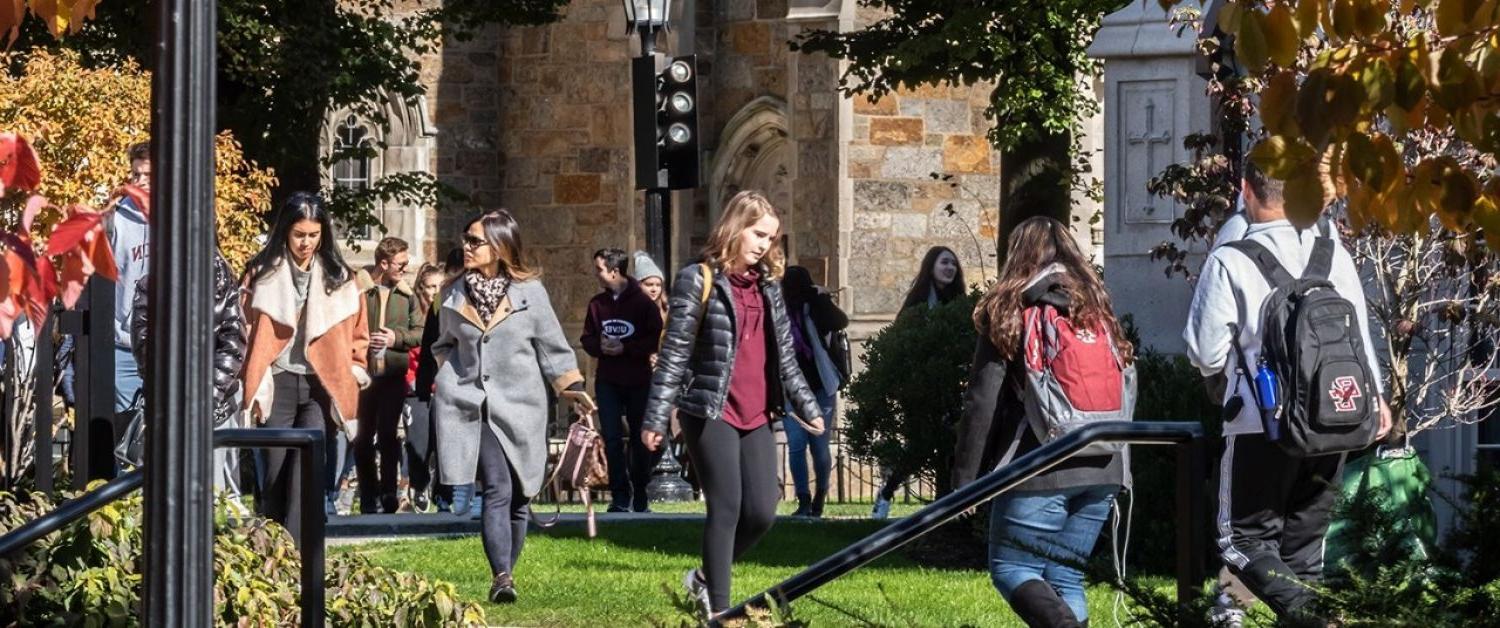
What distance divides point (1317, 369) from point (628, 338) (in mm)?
9139

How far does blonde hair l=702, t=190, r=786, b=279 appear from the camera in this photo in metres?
8.70

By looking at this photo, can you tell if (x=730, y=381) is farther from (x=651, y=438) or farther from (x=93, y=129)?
(x=93, y=129)

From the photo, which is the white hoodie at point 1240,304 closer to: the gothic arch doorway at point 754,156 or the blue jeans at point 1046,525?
the blue jeans at point 1046,525

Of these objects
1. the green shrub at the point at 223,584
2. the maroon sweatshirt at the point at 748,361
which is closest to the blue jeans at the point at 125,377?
the maroon sweatshirt at the point at 748,361

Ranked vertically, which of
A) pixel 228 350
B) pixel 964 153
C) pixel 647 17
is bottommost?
pixel 228 350

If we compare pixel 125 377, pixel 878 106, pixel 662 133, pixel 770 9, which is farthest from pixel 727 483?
pixel 770 9

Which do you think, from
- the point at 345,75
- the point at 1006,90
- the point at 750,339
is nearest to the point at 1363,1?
the point at 750,339

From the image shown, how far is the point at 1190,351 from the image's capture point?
7.77m

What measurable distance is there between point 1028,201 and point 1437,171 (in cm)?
1636

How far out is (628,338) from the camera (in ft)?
53.2

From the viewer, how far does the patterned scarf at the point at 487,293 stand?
10.2 metres

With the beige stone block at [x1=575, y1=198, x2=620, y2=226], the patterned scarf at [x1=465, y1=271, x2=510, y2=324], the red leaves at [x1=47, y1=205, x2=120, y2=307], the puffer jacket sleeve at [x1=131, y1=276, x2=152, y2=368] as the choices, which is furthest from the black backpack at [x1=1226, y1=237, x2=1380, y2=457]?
the beige stone block at [x1=575, y1=198, x2=620, y2=226]

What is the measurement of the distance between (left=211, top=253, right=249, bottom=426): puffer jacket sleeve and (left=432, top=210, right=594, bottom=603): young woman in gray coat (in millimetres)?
846

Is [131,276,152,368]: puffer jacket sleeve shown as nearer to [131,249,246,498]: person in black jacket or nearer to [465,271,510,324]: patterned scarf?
[131,249,246,498]: person in black jacket
